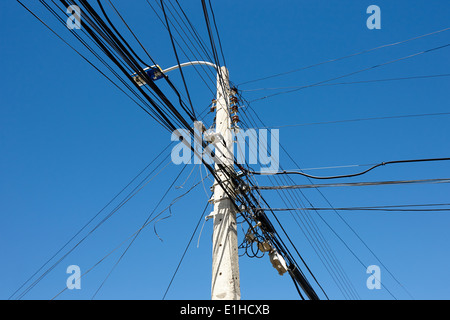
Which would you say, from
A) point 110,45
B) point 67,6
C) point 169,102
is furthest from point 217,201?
point 67,6

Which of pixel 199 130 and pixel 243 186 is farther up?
pixel 199 130

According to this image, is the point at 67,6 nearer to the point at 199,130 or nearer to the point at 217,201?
the point at 199,130

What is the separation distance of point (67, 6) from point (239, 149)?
439 cm

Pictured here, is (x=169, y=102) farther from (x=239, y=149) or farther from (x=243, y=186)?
(x=239, y=149)

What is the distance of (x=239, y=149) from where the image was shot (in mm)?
6500

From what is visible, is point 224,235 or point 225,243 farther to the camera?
point 224,235

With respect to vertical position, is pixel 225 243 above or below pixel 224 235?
below

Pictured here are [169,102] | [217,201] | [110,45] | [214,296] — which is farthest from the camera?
[217,201]

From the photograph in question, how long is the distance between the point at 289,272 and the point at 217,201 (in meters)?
1.90

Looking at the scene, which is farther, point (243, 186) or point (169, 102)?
point (243, 186)

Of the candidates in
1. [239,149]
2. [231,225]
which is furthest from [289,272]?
[239,149]
